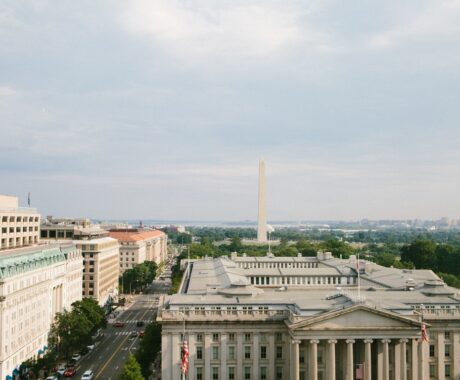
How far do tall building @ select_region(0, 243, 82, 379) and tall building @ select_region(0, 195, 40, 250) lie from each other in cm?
825

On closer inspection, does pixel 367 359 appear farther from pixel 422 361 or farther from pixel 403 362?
pixel 422 361

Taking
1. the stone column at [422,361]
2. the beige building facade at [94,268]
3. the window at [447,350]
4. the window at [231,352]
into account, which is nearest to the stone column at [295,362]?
the window at [231,352]

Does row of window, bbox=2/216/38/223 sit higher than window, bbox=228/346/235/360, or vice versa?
row of window, bbox=2/216/38/223

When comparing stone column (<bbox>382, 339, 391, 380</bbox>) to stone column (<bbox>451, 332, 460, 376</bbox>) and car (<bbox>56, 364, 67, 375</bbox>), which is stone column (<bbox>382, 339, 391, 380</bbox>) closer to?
stone column (<bbox>451, 332, 460, 376</bbox>)

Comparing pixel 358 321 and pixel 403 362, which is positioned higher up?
pixel 358 321

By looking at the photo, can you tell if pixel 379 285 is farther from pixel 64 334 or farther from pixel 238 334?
pixel 64 334

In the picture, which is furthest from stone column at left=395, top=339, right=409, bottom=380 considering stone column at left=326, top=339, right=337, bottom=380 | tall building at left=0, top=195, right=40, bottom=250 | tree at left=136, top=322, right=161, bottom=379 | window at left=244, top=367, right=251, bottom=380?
tall building at left=0, top=195, right=40, bottom=250

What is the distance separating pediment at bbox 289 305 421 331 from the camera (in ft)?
270

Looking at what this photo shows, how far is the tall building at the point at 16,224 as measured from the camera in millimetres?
125375

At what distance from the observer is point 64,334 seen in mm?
116062

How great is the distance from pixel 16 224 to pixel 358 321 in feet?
270

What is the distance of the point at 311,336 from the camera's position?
271 ft

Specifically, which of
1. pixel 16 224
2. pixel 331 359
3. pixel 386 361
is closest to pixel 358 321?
pixel 331 359

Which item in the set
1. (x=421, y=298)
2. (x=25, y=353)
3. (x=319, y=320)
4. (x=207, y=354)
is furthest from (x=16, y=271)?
(x=421, y=298)
